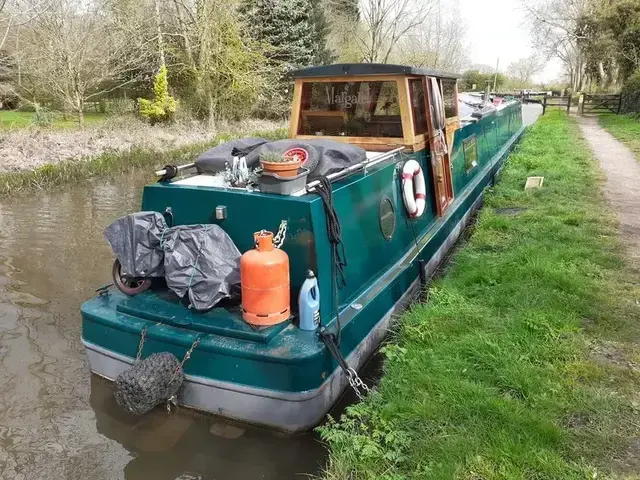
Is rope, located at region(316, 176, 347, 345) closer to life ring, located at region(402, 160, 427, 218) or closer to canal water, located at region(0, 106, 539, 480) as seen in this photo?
canal water, located at region(0, 106, 539, 480)

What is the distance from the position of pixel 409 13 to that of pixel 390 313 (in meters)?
26.2

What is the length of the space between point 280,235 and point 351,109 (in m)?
2.29

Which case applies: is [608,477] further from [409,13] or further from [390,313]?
[409,13]

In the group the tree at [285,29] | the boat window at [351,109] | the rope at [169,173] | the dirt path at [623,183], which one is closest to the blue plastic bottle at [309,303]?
the rope at [169,173]

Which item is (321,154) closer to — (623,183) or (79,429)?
(79,429)

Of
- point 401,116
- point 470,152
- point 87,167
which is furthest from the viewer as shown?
point 87,167

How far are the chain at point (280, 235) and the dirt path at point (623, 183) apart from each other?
335cm

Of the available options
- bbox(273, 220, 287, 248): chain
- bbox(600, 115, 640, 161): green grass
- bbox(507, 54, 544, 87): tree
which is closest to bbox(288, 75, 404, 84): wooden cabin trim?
bbox(273, 220, 287, 248): chain

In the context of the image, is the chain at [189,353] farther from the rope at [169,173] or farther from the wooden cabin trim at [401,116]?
the wooden cabin trim at [401,116]

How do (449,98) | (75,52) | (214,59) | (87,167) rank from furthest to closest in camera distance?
(214,59) → (75,52) → (87,167) → (449,98)

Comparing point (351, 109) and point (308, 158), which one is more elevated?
point (351, 109)

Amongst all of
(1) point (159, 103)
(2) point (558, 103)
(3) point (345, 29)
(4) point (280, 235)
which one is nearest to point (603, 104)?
(2) point (558, 103)

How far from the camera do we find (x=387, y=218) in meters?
4.66

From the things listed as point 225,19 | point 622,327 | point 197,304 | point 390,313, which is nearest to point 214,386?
point 197,304
